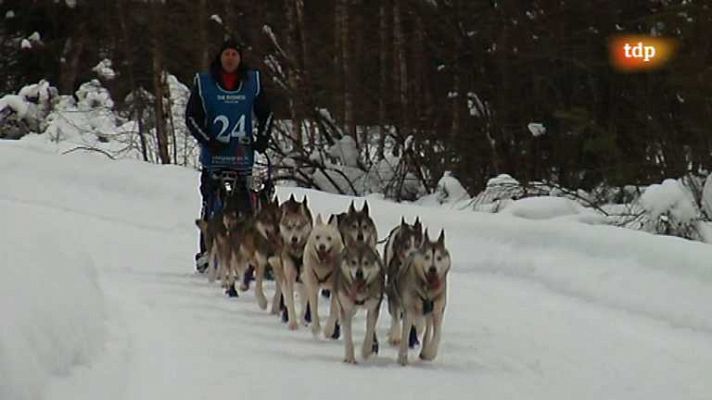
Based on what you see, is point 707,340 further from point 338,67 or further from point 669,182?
point 338,67

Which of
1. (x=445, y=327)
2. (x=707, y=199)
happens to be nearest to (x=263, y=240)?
(x=445, y=327)

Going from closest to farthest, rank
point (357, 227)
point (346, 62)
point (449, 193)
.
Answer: point (357, 227), point (449, 193), point (346, 62)

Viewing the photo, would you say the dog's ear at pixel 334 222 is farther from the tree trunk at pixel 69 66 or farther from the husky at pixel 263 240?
the tree trunk at pixel 69 66

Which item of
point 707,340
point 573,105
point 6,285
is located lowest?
point 707,340

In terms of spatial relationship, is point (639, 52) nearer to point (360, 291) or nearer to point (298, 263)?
point (298, 263)

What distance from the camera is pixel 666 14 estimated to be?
1104 cm

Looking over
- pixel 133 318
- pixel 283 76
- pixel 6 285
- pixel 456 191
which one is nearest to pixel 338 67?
pixel 283 76

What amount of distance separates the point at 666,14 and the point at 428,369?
5.75 metres

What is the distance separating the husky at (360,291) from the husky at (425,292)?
0.17 metres

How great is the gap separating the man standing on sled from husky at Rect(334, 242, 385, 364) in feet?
10.6

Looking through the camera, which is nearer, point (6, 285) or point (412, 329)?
point (6, 285)

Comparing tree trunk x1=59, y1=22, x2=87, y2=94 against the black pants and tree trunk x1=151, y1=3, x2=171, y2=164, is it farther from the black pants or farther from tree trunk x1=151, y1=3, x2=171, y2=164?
the black pants

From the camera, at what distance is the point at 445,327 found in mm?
8023

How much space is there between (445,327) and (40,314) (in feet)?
11.2
